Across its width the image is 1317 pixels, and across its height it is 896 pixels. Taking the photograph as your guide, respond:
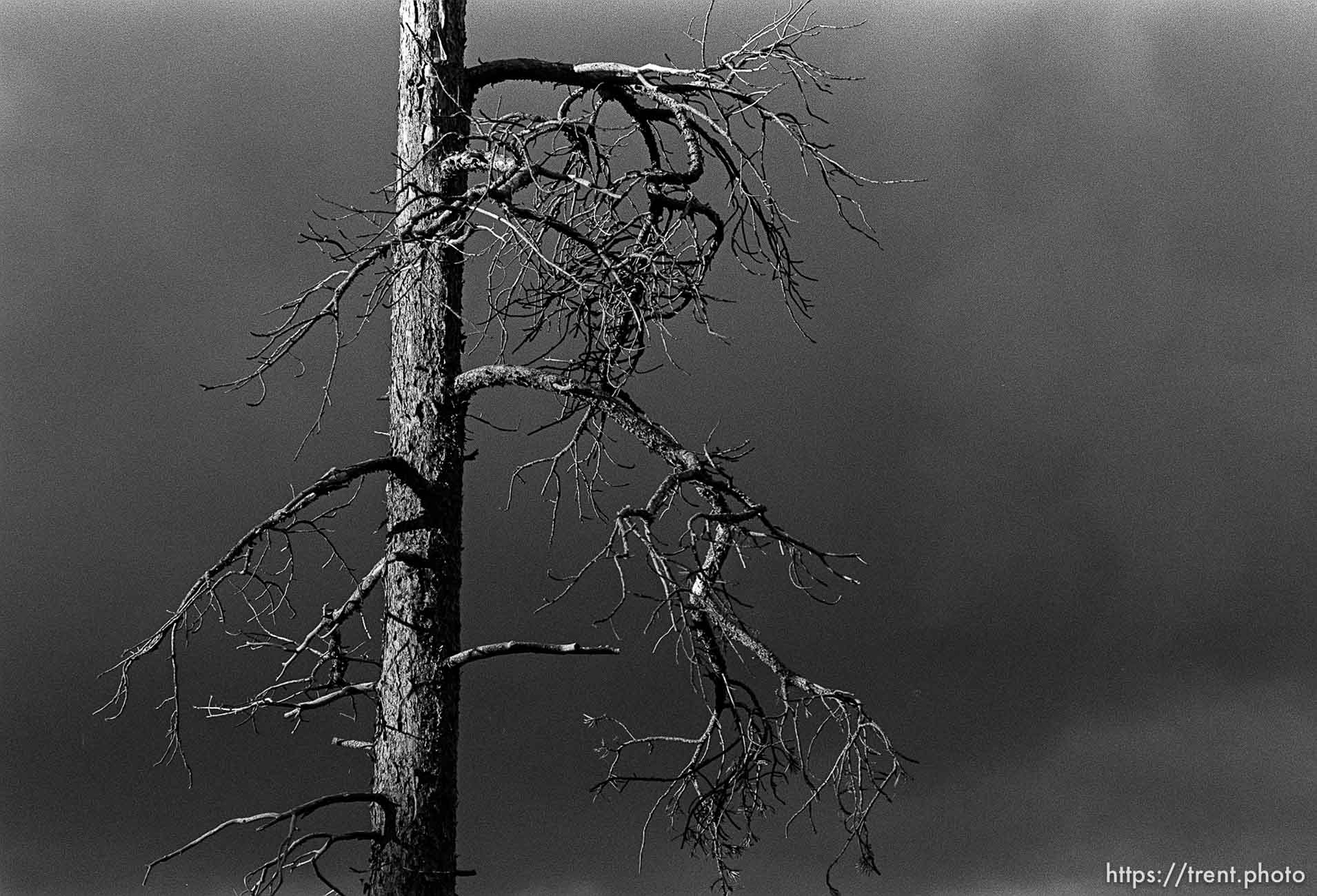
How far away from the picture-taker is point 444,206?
24.9 feet

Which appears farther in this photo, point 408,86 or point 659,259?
point 408,86

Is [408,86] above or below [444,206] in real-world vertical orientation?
above

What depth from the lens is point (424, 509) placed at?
7.94 meters

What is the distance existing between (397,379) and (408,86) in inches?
70.0

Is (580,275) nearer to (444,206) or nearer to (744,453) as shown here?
(444,206)

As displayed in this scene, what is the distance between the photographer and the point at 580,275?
7.73 meters

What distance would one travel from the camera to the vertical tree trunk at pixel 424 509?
7.77m

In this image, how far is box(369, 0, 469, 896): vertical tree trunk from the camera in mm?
7766

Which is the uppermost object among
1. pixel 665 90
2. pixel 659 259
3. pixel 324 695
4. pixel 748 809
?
pixel 665 90

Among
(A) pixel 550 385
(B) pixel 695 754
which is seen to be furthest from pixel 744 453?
(B) pixel 695 754

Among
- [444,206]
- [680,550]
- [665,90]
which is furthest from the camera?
[665,90]

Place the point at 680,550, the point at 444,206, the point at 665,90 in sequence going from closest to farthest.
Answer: the point at 680,550, the point at 444,206, the point at 665,90

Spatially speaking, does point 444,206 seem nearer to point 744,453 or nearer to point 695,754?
point 744,453

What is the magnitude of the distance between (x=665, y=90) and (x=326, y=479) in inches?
118
